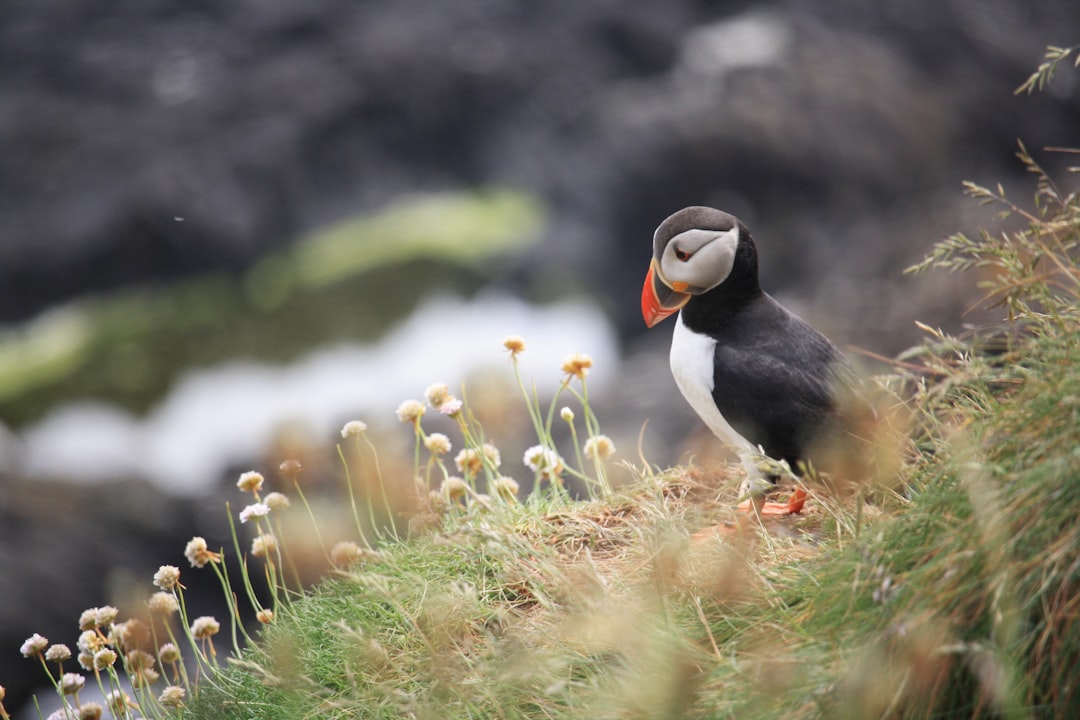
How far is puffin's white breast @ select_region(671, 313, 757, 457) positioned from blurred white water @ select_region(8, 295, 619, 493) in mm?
4039

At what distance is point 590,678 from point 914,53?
10.3 meters

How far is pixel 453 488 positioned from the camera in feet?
10.6

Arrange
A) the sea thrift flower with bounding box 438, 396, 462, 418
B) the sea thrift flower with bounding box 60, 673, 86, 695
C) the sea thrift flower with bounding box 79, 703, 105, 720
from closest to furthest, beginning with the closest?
1. the sea thrift flower with bounding box 79, 703, 105, 720
2. the sea thrift flower with bounding box 60, 673, 86, 695
3. the sea thrift flower with bounding box 438, 396, 462, 418

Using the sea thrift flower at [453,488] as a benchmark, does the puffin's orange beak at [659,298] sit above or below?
above

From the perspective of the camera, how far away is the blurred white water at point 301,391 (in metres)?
7.48

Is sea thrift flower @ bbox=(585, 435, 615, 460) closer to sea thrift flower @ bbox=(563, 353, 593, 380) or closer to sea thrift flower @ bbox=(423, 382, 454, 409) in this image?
sea thrift flower @ bbox=(563, 353, 593, 380)

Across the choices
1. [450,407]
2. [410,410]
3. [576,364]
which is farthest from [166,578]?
[576,364]

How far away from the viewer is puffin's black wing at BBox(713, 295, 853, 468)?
2.78 m

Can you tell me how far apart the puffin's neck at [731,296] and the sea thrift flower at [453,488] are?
2.96ft

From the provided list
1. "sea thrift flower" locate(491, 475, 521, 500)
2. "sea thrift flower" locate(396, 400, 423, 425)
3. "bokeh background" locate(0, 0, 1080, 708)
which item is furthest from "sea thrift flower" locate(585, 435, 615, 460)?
"bokeh background" locate(0, 0, 1080, 708)

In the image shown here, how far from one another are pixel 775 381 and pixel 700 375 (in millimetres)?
233

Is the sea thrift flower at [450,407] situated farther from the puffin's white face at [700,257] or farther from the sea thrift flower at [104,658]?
the sea thrift flower at [104,658]

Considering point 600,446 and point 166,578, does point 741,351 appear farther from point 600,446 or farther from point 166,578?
point 166,578

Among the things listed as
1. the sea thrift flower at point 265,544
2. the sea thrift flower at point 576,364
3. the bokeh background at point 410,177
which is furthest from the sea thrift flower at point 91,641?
the bokeh background at point 410,177
